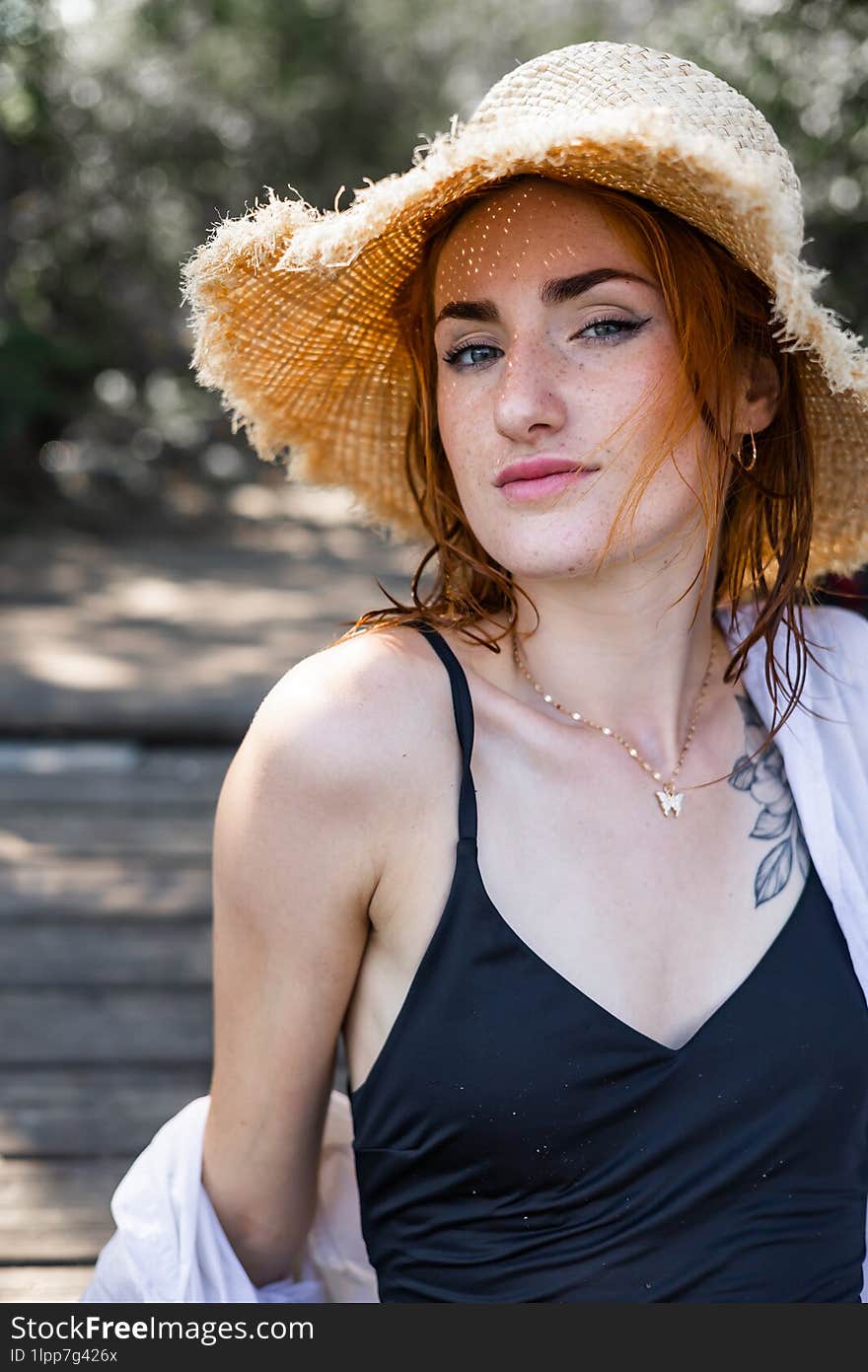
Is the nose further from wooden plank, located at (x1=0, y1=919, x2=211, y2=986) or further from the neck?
wooden plank, located at (x1=0, y1=919, x2=211, y2=986)

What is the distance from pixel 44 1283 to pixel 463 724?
933mm

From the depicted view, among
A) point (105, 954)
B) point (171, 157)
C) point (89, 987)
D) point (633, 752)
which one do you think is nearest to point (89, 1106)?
point (89, 987)

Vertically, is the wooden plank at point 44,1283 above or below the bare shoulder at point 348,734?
below

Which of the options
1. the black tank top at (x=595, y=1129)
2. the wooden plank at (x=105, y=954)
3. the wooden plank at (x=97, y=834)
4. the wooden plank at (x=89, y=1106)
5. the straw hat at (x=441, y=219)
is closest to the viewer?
the straw hat at (x=441, y=219)

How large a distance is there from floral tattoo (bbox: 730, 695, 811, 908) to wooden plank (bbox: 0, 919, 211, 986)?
1188 millimetres

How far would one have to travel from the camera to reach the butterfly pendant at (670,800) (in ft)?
4.87

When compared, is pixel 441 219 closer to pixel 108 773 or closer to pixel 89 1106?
pixel 89 1106

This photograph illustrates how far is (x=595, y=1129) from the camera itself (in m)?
1.32

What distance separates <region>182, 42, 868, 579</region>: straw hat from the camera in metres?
1.19

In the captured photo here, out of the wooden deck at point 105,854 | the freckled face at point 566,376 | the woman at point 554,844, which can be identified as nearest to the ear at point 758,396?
the woman at point 554,844

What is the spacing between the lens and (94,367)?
23.0 ft

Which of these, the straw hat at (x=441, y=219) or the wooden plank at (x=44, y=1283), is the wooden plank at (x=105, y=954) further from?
the straw hat at (x=441, y=219)

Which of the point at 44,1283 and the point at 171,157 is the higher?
the point at 171,157

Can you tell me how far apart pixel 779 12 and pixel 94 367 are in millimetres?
4118
